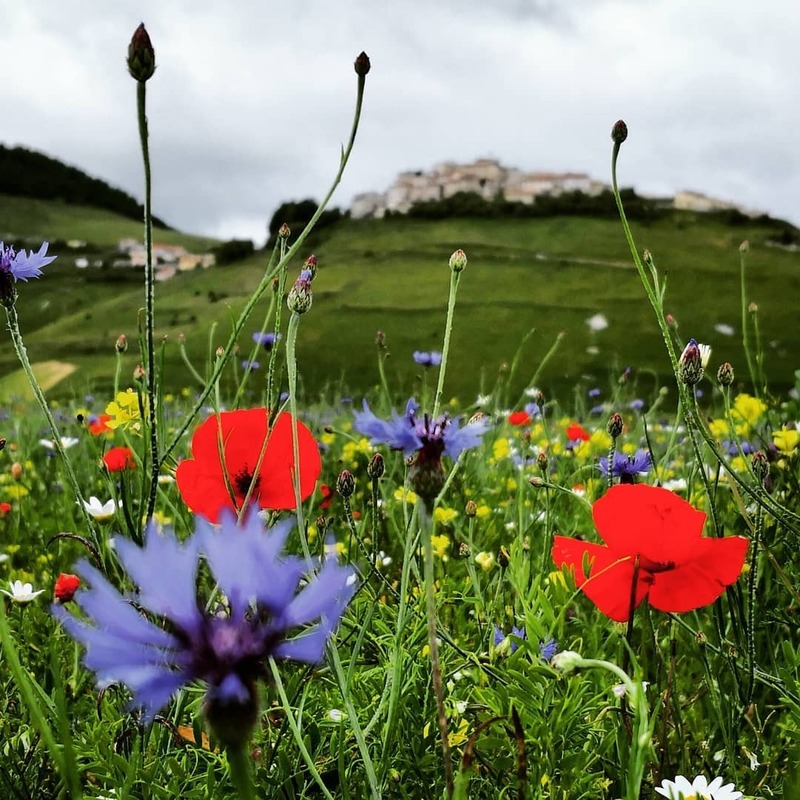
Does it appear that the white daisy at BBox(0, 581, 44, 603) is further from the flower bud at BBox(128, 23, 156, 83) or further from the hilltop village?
the hilltop village

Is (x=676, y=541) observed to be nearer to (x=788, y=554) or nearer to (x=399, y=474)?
(x=788, y=554)

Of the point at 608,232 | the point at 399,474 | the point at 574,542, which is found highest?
the point at 608,232

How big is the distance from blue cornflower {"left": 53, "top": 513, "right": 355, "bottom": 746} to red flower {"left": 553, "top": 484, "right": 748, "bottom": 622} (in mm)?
385

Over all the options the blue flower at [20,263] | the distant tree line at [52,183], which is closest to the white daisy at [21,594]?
the blue flower at [20,263]

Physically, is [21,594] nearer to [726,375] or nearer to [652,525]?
[652,525]

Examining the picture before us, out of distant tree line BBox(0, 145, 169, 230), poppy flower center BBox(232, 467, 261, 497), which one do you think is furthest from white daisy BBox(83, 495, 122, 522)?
distant tree line BBox(0, 145, 169, 230)

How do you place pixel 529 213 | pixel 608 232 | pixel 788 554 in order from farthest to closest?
pixel 529 213
pixel 608 232
pixel 788 554

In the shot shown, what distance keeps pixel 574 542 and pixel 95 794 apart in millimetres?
520

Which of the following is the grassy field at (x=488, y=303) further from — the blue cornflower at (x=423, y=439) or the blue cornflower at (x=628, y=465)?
the blue cornflower at (x=423, y=439)

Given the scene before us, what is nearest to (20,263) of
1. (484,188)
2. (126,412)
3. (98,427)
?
(126,412)

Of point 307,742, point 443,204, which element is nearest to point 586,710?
point 307,742

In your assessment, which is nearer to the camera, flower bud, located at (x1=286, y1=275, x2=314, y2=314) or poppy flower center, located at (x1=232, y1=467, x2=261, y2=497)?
flower bud, located at (x1=286, y1=275, x2=314, y2=314)

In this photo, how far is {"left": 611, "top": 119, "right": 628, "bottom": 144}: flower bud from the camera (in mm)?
726

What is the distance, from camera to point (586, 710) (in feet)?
2.23
